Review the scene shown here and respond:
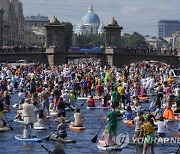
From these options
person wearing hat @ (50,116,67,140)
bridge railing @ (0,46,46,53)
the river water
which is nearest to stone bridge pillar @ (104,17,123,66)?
bridge railing @ (0,46,46,53)

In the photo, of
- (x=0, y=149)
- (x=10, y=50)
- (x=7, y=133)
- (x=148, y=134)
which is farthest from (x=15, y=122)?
(x=10, y=50)

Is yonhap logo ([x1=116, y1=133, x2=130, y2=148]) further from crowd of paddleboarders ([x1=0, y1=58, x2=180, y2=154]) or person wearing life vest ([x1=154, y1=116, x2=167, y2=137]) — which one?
person wearing life vest ([x1=154, y1=116, x2=167, y2=137])

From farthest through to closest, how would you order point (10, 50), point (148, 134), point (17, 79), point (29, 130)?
1. point (10, 50)
2. point (17, 79)
3. point (29, 130)
4. point (148, 134)

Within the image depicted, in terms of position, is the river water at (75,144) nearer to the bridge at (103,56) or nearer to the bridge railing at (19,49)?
the bridge railing at (19,49)

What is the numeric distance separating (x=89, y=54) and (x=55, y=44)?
5.43m

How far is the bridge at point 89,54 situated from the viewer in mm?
120169

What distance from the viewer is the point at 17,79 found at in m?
76.5

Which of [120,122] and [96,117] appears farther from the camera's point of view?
[96,117]

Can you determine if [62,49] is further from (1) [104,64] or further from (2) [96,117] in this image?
(2) [96,117]

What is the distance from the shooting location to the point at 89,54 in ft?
405

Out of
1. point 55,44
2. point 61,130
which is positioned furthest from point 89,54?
point 61,130

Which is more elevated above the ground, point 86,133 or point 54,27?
point 54,27

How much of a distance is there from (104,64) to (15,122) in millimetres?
77484

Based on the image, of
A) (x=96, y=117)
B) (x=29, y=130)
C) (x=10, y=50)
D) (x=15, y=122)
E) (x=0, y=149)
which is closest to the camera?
(x=0, y=149)
